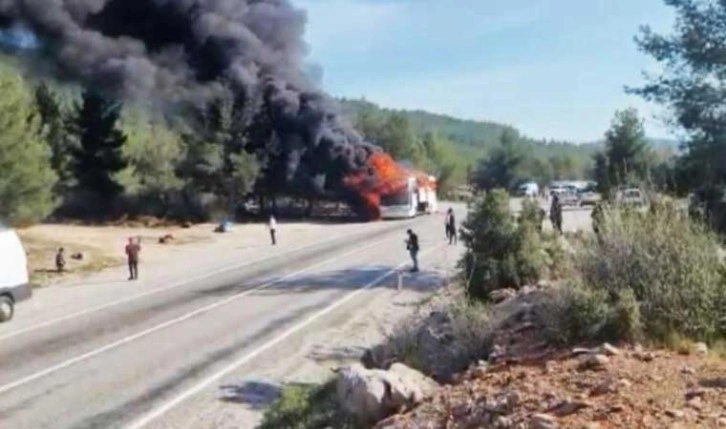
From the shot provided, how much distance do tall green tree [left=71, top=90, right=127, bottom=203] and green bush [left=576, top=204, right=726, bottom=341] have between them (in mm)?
51954

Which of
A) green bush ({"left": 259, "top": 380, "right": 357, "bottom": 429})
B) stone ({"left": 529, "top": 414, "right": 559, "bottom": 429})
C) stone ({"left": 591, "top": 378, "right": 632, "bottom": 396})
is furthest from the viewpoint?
green bush ({"left": 259, "top": 380, "right": 357, "bottom": 429})

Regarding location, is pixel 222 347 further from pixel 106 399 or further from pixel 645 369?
pixel 645 369

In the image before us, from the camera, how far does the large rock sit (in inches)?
292

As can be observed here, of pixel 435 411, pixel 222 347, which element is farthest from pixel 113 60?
pixel 435 411

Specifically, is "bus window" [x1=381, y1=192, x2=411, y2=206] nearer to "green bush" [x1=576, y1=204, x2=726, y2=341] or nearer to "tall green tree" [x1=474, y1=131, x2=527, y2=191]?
"tall green tree" [x1=474, y1=131, x2=527, y2=191]

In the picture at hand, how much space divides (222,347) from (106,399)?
406 cm

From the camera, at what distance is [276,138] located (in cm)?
6119

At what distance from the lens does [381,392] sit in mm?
7512

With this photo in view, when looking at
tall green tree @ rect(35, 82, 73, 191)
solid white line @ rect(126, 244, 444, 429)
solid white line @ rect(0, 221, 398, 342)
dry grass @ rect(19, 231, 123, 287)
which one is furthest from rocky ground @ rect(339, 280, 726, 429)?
tall green tree @ rect(35, 82, 73, 191)

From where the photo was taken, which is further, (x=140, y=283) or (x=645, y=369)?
(x=140, y=283)

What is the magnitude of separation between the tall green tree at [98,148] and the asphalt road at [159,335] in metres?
27.3

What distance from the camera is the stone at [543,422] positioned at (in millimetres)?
5680

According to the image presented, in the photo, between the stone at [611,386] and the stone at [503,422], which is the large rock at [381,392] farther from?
the stone at [611,386]

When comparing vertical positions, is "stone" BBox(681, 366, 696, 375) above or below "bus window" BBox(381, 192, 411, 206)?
below
